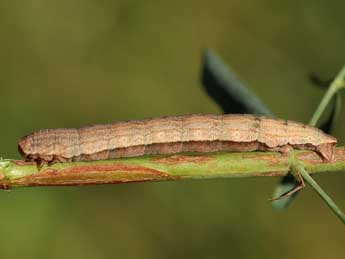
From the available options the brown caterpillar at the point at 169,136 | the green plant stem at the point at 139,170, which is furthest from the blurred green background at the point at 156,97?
the green plant stem at the point at 139,170

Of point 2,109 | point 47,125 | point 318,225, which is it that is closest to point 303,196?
point 318,225

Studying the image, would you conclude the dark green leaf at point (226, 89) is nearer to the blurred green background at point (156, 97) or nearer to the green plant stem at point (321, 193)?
the green plant stem at point (321, 193)

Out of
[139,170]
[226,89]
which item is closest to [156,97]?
[226,89]

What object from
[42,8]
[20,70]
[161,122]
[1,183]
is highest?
[42,8]

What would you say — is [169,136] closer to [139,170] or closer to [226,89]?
[226,89]

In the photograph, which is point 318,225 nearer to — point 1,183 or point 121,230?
point 121,230
